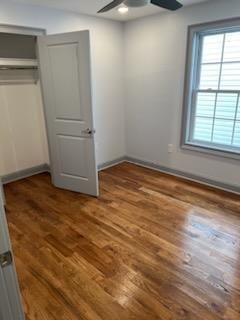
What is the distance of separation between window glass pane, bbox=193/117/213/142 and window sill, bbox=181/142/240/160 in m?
0.13

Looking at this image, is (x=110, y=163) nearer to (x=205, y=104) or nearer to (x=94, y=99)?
(x=94, y=99)

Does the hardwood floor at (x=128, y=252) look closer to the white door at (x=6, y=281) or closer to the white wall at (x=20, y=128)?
the white wall at (x=20, y=128)

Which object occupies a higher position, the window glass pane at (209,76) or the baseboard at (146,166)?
the window glass pane at (209,76)

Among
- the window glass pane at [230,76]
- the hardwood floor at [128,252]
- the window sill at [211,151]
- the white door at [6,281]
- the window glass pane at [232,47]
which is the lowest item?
the hardwood floor at [128,252]

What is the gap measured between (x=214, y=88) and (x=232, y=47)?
51 cm

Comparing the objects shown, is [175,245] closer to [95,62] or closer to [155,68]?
[155,68]

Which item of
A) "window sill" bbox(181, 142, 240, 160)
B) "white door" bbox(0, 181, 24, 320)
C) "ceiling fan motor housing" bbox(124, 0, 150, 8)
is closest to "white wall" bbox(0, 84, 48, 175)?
"ceiling fan motor housing" bbox(124, 0, 150, 8)

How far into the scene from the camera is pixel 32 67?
3605mm

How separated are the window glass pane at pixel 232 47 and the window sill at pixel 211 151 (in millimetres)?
1159

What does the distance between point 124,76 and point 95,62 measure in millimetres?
655

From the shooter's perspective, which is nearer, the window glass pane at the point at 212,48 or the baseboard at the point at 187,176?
the window glass pane at the point at 212,48

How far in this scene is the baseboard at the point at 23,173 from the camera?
3729 millimetres

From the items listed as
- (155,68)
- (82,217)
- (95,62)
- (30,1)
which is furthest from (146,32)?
(82,217)

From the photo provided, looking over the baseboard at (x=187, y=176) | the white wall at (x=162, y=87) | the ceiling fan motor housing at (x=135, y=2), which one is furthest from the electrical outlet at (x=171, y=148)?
the ceiling fan motor housing at (x=135, y=2)
